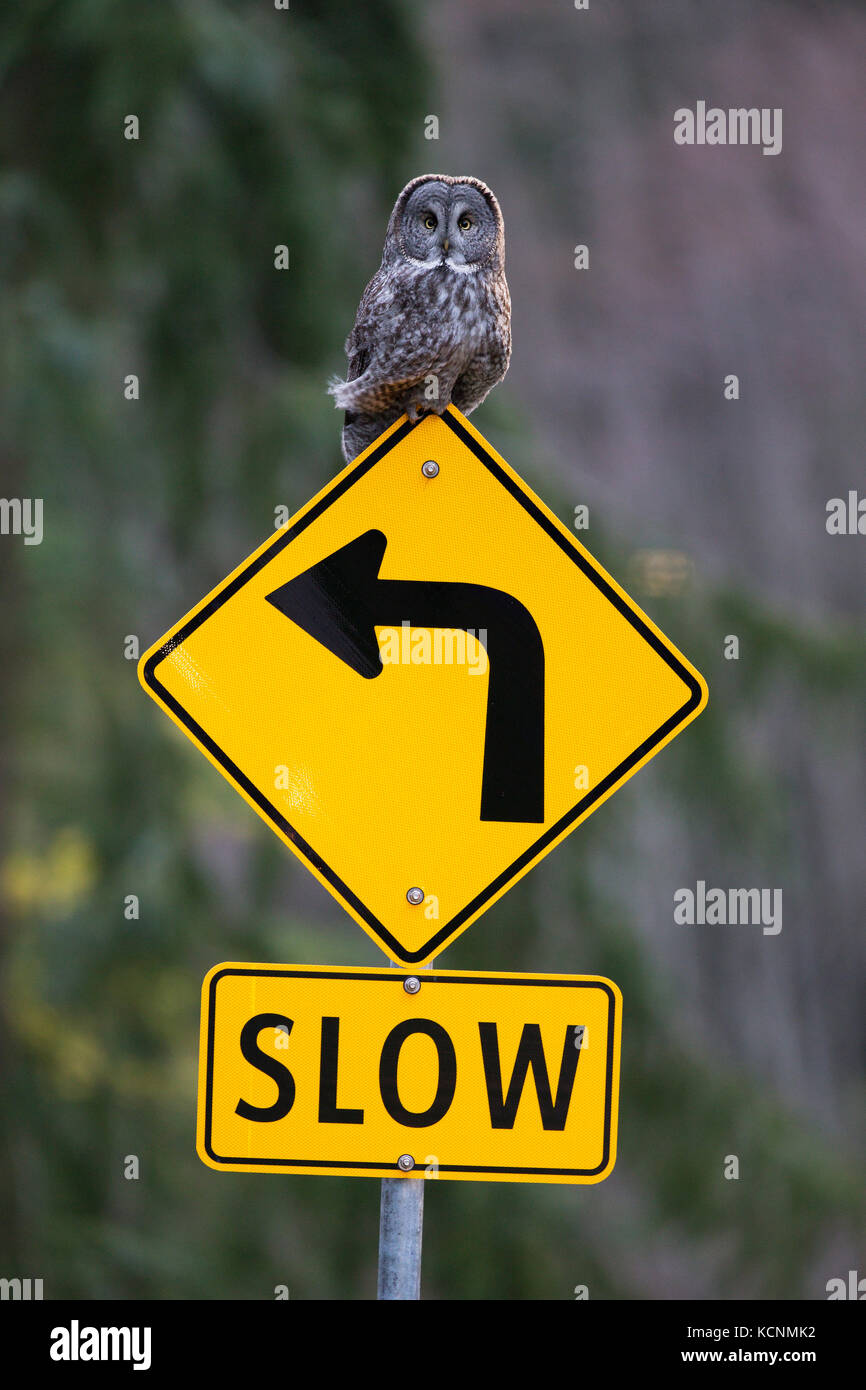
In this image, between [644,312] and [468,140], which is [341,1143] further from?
[644,312]

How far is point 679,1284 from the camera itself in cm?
955

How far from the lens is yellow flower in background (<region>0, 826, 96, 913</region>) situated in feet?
21.2

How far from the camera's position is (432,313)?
257 cm

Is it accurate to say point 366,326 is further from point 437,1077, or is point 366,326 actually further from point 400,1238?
point 400,1238

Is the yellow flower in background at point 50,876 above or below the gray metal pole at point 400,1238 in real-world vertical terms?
above

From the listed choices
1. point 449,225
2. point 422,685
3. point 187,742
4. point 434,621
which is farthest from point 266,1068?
point 187,742

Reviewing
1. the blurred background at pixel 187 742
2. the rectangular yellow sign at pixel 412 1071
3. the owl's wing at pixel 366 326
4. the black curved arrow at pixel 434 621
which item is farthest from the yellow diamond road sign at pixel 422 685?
the blurred background at pixel 187 742

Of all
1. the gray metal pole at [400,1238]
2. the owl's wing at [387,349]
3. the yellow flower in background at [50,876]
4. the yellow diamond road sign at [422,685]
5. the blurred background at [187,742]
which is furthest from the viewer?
the yellow flower in background at [50,876]

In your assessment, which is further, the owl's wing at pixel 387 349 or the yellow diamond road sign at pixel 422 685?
the owl's wing at pixel 387 349

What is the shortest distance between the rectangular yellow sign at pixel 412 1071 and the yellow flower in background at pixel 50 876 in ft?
13.4

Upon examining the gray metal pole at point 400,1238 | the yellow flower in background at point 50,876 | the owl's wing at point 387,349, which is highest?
the owl's wing at point 387,349

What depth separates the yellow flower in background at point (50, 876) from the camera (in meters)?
6.47

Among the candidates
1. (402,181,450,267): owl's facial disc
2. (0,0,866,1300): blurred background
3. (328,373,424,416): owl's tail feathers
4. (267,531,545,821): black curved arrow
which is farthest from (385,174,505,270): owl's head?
(0,0,866,1300): blurred background

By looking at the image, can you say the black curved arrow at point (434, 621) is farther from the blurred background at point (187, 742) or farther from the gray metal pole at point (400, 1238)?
the blurred background at point (187, 742)
